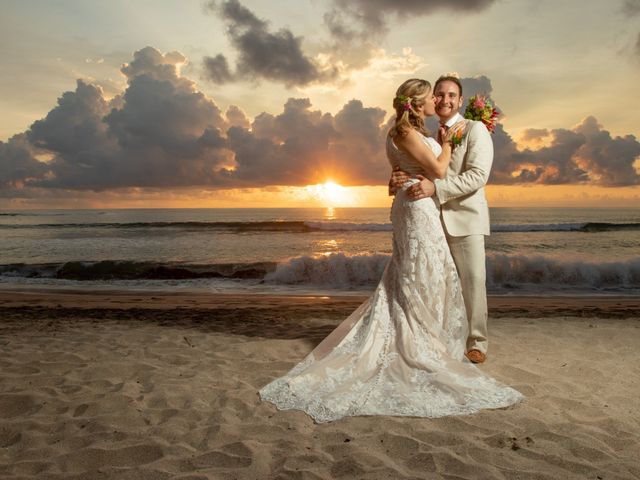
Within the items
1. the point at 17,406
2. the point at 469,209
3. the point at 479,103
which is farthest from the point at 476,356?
the point at 17,406

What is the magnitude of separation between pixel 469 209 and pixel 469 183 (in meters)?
0.29

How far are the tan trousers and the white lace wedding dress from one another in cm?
30

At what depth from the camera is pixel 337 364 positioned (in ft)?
14.7

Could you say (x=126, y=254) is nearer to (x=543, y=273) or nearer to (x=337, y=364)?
(x=543, y=273)

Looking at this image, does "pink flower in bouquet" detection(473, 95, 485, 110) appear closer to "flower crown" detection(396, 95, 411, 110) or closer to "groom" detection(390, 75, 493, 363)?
"groom" detection(390, 75, 493, 363)

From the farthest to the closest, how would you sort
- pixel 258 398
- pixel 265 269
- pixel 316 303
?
1. pixel 265 269
2. pixel 316 303
3. pixel 258 398

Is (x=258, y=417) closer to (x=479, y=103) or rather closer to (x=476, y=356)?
(x=476, y=356)

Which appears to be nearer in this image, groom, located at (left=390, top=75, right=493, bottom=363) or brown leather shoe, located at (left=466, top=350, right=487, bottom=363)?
groom, located at (left=390, top=75, right=493, bottom=363)

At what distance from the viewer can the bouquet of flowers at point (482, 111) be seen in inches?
195

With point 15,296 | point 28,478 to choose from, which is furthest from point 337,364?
point 15,296

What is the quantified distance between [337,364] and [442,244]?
146 centimetres

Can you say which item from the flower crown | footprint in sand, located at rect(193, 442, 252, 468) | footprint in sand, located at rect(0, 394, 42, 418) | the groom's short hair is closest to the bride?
the flower crown

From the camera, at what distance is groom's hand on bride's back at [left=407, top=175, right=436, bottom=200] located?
4.44 metres

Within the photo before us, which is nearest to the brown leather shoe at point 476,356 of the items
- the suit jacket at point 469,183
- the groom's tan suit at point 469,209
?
the groom's tan suit at point 469,209
